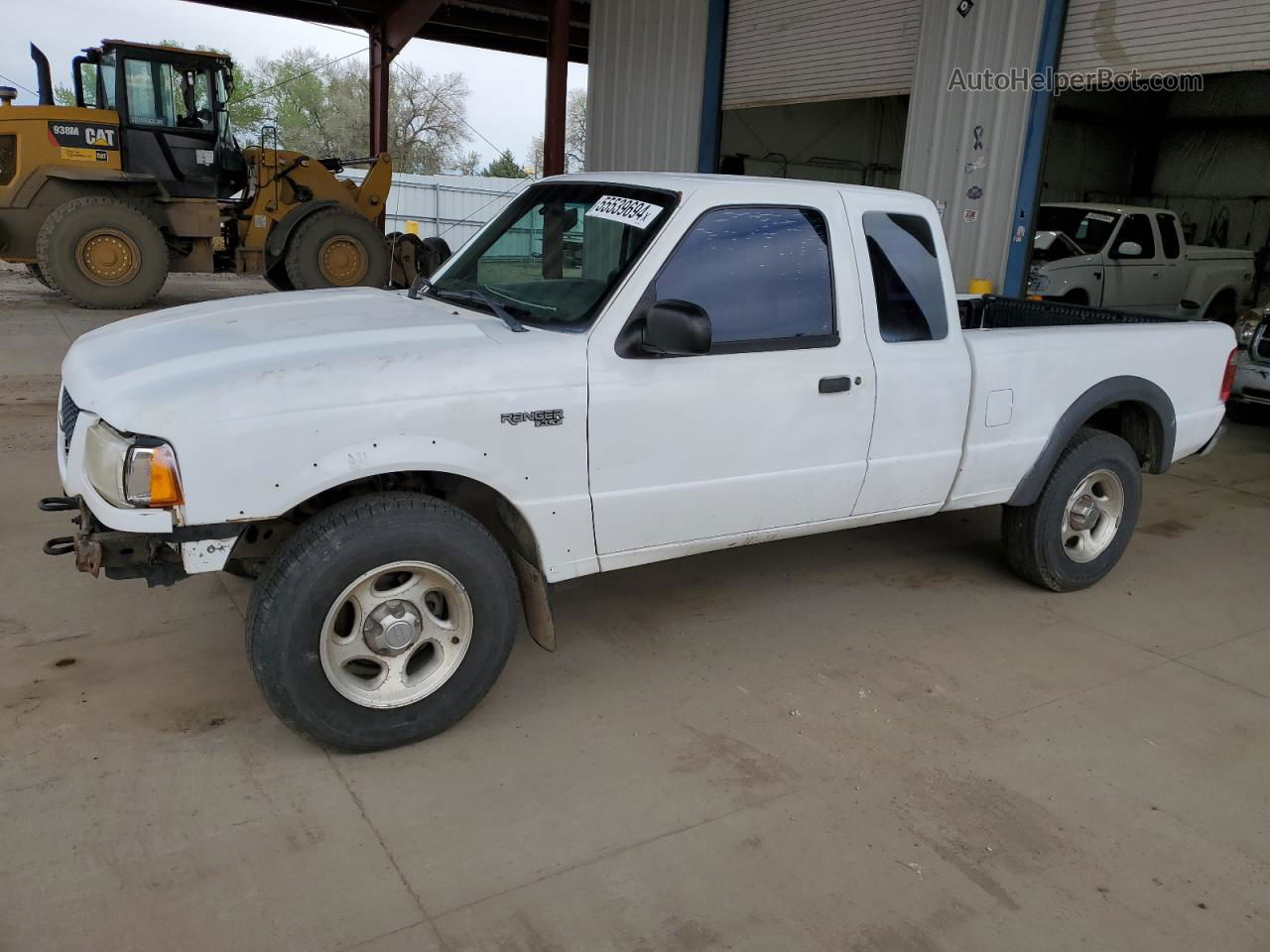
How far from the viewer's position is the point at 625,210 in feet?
12.7

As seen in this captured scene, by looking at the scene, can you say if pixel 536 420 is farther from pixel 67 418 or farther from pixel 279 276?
pixel 279 276

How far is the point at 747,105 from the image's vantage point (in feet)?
41.3

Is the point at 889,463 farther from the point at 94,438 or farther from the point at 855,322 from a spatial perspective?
the point at 94,438

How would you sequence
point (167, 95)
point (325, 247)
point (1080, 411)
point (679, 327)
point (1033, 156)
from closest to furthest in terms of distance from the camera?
1. point (679, 327)
2. point (1080, 411)
3. point (1033, 156)
4. point (167, 95)
5. point (325, 247)

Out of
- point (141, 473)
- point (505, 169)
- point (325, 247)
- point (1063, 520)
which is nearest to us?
point (141, 473)

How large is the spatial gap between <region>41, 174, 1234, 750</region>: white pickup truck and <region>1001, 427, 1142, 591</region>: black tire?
0.15 feet

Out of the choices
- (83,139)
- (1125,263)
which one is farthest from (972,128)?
(83,139)

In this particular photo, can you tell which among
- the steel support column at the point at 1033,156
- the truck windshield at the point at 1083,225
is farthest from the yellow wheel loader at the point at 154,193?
the truck windshield at the point at 1083,225

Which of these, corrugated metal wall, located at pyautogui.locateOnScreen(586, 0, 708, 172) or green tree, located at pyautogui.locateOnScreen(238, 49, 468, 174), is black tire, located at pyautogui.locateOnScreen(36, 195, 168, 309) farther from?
green tree, located at pyautogui.locateOnScreen(238, 49, 468, 174)

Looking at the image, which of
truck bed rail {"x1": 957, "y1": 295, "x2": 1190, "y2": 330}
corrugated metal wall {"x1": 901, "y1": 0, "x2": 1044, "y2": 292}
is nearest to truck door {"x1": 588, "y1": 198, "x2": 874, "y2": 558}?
truck bed rail {"x1": 957, "y1": 295, "x2": 1190, "y2": 330}

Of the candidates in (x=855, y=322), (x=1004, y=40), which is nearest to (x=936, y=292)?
(x=855, y=322)

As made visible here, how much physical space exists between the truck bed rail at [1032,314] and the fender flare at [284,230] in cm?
1029

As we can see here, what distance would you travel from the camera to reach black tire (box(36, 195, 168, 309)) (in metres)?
12.5

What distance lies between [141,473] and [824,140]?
2304 centimetres
